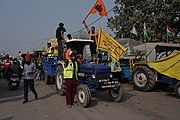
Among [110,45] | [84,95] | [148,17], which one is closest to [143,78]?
[110,45]

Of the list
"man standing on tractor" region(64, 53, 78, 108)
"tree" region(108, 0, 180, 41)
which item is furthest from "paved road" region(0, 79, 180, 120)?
"tree" region(108, 0, 180, 41)

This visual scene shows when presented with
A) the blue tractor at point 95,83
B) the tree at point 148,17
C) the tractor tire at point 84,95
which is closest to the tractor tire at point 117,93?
the blue tractor at point 95,83

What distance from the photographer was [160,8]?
2022 centimetres

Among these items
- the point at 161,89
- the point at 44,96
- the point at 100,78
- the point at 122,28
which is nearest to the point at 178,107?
the point at 100,78

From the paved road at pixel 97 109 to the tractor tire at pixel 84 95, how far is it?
0.60 ft

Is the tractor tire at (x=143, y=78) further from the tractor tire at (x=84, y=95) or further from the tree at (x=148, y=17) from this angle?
the tree at (x=148, y=17)

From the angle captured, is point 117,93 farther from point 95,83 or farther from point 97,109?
point 97,109

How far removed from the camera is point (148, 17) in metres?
21.3

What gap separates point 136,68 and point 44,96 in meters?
4.61

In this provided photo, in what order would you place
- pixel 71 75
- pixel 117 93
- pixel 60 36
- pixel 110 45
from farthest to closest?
pixel 60 36 < pixel 110 45 < pixel 117 93 < pixel 71 75

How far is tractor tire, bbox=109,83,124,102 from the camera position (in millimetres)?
8508

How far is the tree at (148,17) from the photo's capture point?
2030 cm

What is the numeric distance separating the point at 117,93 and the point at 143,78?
2.89 m

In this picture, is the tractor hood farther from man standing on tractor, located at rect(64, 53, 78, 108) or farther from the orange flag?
the orange flag
